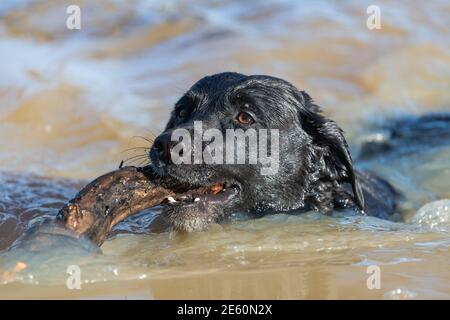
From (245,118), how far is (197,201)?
0.66m

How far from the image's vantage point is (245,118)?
512 centimetres

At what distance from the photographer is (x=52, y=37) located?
12.0m

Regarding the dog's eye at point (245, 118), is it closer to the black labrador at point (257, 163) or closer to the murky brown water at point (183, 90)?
the black labrador at point (257, 163)

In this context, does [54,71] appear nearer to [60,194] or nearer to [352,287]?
[60,194]

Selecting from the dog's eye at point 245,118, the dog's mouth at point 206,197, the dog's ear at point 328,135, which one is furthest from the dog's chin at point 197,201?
the dog's ear at point 328,135

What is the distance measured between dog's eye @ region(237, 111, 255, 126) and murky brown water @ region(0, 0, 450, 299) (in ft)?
2.04

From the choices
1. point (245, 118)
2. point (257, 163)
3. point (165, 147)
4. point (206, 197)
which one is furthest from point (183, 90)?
point (165, 147)

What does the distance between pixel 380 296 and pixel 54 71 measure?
777 centimetres

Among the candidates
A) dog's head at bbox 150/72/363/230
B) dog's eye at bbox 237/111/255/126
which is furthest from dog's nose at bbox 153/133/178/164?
dog's eye at bbox 237/111/255/126

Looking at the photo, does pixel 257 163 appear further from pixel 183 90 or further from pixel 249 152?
pixel 183 90

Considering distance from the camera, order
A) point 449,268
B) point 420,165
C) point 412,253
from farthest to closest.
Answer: point 420,165 → point 412,253 → point 449,268

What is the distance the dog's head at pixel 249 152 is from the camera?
4.70 m
